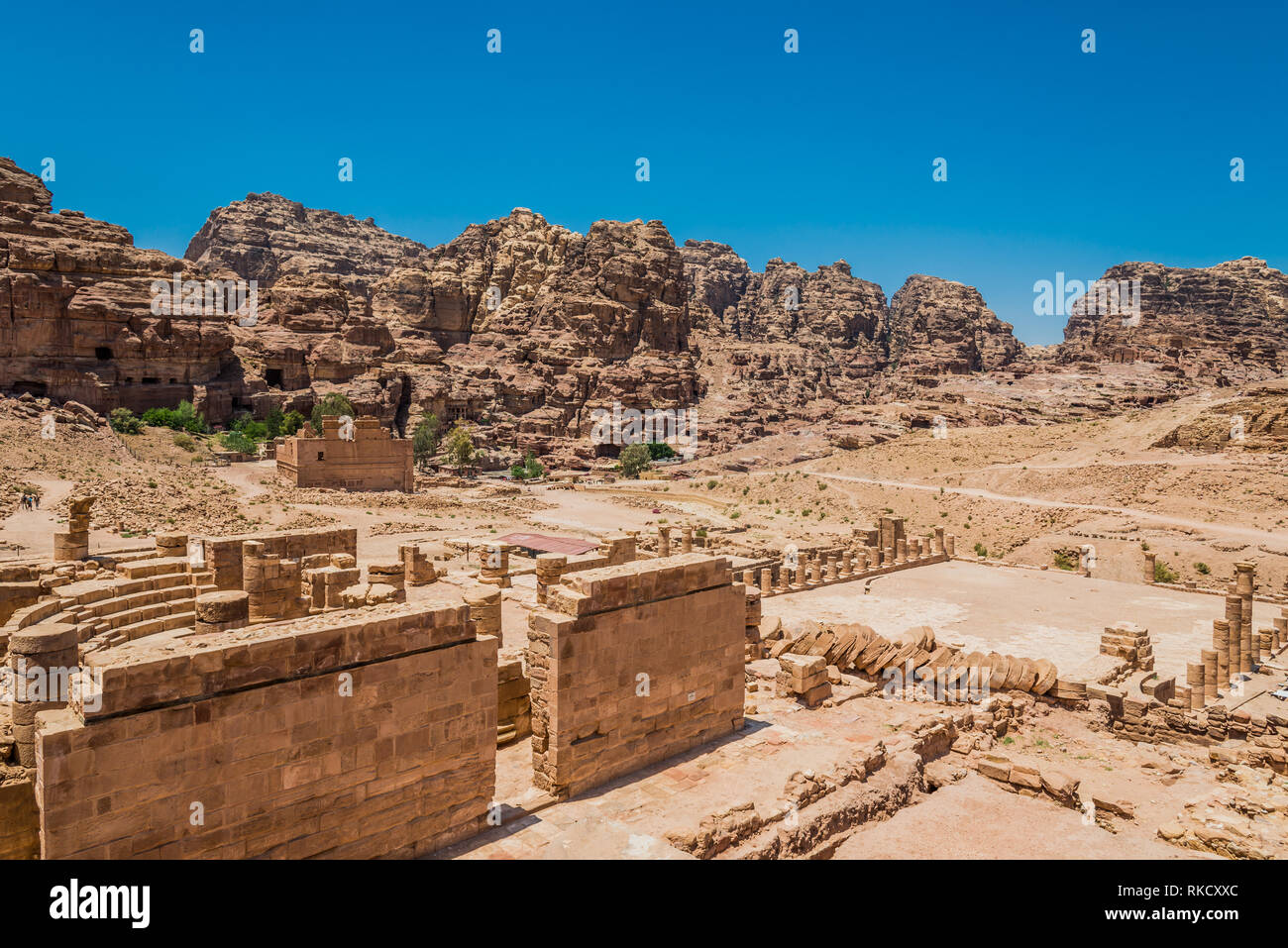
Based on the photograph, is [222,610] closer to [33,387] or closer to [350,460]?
[350,460]

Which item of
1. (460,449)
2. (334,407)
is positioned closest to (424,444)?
(460,449)

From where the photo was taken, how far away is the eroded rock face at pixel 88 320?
54469mm

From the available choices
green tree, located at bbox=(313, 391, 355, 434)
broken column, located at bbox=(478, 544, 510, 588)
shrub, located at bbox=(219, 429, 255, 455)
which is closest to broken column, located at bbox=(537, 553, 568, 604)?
broken column, located at bbox=(478, 544, 510, 588)

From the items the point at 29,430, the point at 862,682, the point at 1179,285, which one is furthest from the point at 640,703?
the point at 1179,285

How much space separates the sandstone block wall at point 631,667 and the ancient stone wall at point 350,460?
33345mm

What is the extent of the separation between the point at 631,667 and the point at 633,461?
68.6 m

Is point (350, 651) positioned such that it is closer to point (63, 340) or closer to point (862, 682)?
point (862, 682)

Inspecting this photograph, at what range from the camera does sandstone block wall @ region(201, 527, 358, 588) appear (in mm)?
15562

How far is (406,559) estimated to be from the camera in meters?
19.4

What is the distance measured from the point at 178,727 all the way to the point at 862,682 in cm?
1291

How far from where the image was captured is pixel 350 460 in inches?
1650

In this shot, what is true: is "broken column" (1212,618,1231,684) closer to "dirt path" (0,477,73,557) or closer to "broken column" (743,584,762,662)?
"broken column" (743,584,762,662)

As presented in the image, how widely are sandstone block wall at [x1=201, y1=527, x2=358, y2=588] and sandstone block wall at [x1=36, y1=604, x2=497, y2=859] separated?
27.3 feet

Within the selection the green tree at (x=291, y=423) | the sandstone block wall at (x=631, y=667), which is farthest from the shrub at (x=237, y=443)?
the sandstone block wall at (x=631, y=667)
